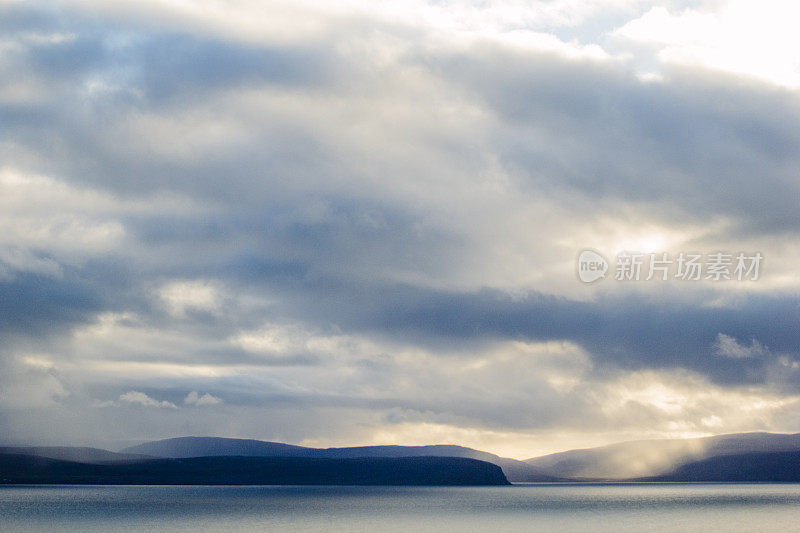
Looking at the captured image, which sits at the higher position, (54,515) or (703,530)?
(703,530)

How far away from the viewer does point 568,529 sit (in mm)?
163250

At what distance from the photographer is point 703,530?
152375 mm

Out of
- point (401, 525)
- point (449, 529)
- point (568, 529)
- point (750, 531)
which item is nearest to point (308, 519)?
point (401, 525)

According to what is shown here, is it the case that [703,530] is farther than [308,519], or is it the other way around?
[308,519]

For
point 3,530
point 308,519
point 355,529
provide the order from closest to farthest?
point 3,530, point 355,529, point 308,519

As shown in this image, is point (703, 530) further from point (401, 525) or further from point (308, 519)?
point (308, 519)

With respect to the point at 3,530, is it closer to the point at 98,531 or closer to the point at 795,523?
the point at 98,531

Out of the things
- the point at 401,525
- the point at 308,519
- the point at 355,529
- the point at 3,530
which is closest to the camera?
the point at 3,530

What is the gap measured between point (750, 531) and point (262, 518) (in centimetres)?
10739

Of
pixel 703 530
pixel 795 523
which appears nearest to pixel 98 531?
pixel 703 530

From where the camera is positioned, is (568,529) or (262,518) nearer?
(568,529)

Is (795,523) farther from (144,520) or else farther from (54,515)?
(54,515)

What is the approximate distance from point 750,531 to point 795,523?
31716 mm

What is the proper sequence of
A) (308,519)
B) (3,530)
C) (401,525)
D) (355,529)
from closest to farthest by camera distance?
(3,530) → (355,529) → (401,525) → (308,519)
